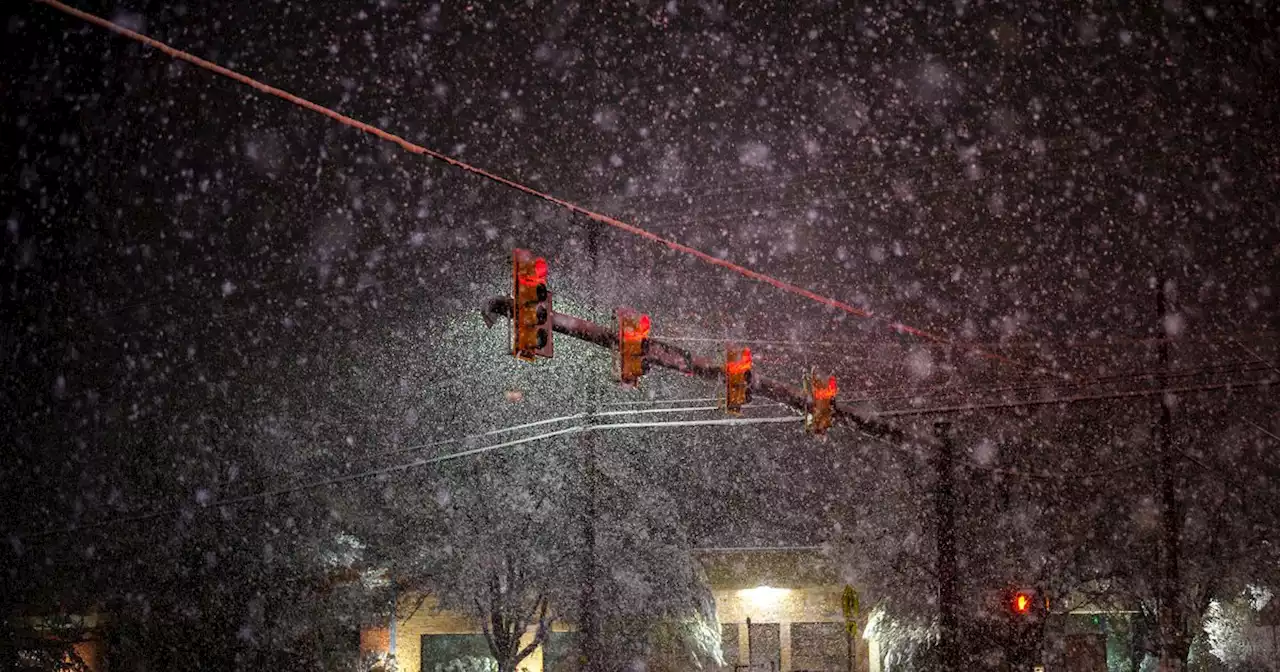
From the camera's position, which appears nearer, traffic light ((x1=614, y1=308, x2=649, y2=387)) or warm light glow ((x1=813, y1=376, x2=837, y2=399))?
traffic light ((x1=614, y1=308, x2=649, y2=387))

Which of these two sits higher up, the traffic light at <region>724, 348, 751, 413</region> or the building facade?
the traffic light at <region>724, 348, 751, 413</region>

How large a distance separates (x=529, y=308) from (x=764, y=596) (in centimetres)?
2559

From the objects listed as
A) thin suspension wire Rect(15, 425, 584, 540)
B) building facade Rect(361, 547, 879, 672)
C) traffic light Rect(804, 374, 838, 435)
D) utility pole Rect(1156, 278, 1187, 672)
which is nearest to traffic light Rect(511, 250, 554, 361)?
traffic light Rect(804, 374, 838, 435)

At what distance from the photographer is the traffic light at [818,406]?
14.3 metres

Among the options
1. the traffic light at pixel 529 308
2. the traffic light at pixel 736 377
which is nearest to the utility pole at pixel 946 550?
the traffic light at pixel 736 377

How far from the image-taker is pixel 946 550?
1558 cm

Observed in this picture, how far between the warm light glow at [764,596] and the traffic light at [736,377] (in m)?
21.3

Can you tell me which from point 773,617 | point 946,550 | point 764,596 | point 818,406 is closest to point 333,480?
point 818,406

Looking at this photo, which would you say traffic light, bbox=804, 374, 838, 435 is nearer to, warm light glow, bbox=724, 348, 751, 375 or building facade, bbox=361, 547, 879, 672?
warm light glow, bbox=724, 348, 751, 375

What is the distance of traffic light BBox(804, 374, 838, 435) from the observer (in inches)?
563

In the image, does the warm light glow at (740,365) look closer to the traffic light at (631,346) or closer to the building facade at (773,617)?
the traffic light at (631,346)

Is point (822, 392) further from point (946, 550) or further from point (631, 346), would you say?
point (631, 346)

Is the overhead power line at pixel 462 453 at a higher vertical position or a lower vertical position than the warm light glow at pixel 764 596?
higher

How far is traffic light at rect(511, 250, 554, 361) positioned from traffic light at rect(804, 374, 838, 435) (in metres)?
5.73
